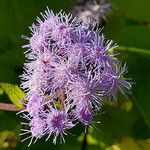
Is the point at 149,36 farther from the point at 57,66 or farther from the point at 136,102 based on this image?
the point at 57,66

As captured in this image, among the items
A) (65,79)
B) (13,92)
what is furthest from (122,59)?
(65,79)

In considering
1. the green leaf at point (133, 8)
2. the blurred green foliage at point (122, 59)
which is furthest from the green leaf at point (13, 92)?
the green leaf at point (133, 8)

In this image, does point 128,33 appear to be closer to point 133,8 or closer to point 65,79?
point 133,8

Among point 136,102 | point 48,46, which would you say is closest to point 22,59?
point 136,102

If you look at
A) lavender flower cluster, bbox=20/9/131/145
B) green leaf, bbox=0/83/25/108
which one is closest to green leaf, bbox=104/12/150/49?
green leaf, bbox=0/83/25/108

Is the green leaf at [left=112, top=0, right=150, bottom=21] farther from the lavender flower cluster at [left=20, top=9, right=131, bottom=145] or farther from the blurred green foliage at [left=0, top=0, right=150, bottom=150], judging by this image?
the lavender flower cluster at [left=20, top=9, right=131, bottom=145]

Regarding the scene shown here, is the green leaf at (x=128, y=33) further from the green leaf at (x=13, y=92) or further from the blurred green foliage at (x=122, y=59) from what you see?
the green leaf at (x=13, y=92)
